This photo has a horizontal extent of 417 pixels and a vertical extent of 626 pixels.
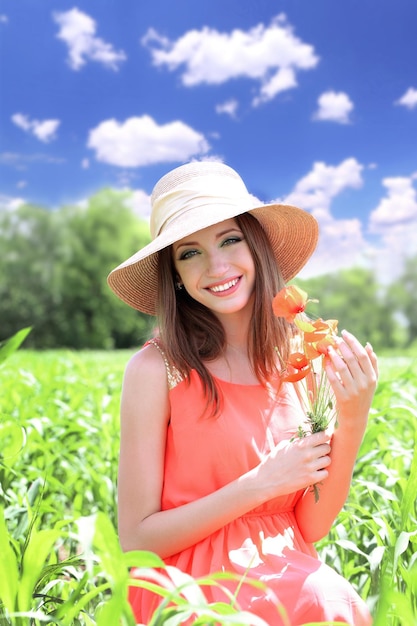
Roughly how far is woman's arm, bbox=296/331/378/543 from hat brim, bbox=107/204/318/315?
423 millimetres

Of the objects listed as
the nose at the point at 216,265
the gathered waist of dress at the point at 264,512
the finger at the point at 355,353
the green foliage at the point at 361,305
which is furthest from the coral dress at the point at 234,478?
the green foliage at the point at 361,305

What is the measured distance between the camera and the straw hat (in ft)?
5.35

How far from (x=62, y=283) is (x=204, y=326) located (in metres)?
32.8

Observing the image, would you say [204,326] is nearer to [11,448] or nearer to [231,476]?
[231,476]

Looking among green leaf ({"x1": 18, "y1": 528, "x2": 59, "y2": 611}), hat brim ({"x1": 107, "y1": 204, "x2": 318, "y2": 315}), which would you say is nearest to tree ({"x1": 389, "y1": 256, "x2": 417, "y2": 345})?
hat brim ({"x1": 107, "y1": 204, "x2": 318, "y2": 315})

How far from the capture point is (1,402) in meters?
3.15

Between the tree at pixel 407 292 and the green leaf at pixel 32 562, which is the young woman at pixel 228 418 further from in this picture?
the tree at pixel 407 292

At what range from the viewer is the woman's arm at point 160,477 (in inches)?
56.3

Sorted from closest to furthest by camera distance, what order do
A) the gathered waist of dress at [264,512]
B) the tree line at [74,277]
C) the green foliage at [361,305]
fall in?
the gathered waist of dress at [264,512], the tree line at [74,277], the green foliage at [361,305]

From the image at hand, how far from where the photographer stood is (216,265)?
64.1 inches

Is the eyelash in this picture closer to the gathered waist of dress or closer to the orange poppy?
the orange poppy

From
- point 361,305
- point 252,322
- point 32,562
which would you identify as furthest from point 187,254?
point 361,305

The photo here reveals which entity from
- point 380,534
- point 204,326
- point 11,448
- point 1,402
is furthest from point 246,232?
point 1,402

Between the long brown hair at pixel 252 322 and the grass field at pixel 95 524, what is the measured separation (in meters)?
0.39
